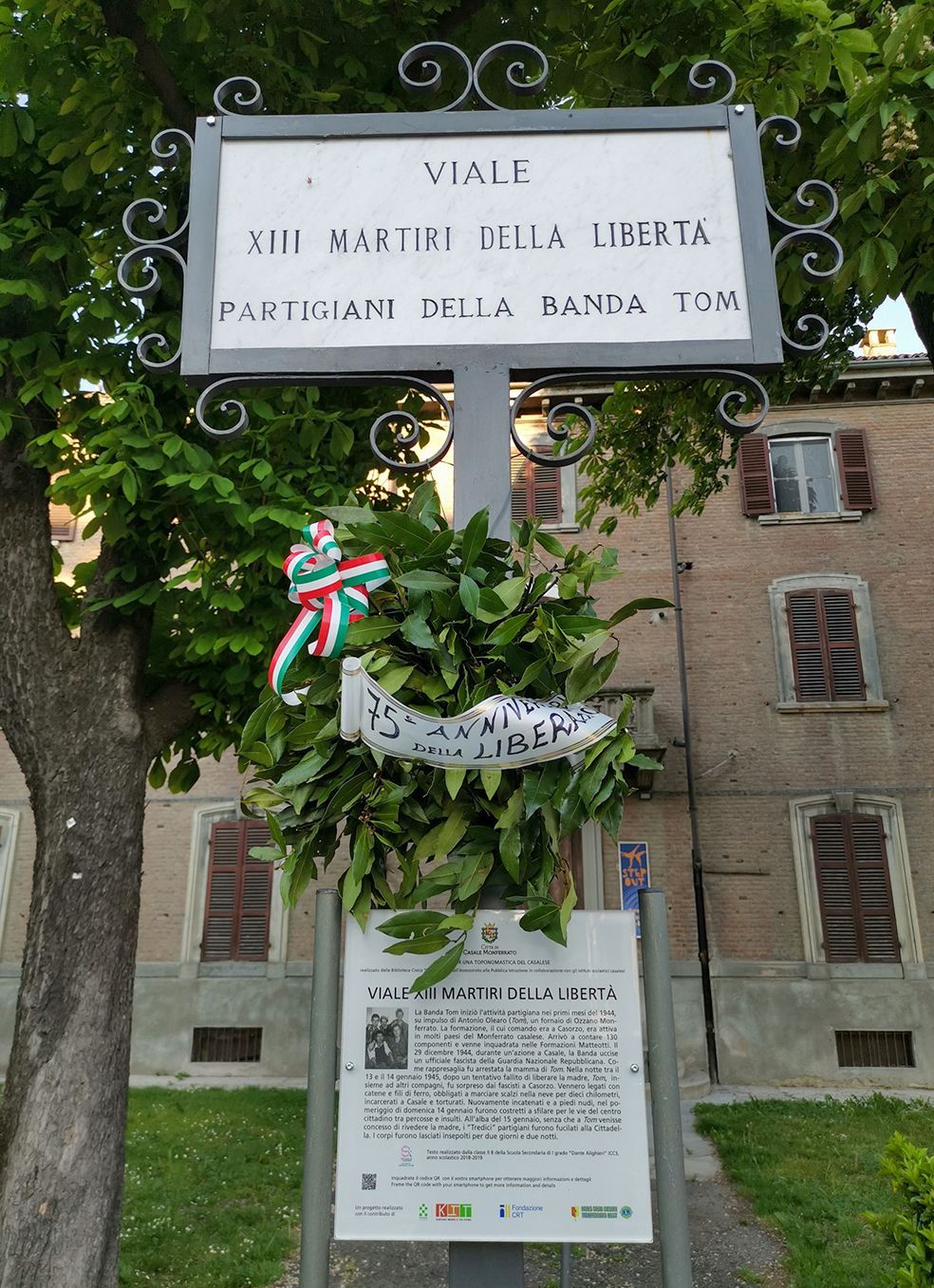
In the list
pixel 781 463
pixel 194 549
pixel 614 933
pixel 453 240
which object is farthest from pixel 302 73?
pixel 781 463

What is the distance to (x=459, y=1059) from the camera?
6.53 ft

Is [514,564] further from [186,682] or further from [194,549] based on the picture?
[186,682]

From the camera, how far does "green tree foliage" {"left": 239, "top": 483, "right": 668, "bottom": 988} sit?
2.03 m

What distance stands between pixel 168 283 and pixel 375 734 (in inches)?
191

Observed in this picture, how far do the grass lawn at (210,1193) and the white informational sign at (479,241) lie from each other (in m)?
6.33

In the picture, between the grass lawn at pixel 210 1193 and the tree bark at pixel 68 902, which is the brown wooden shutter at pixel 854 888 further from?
the tree bark at pixel 68 902

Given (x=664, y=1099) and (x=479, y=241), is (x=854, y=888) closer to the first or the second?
(x=664, y=1099)

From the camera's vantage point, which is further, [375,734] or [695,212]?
[695,212]

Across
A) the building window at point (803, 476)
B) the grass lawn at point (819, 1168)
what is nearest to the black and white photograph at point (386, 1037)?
the grass lawn at point (819, 1168)

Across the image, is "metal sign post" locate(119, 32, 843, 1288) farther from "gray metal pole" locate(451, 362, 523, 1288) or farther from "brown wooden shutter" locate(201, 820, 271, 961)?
"brown wooden shutter" locate(201, 820, 271, 961)

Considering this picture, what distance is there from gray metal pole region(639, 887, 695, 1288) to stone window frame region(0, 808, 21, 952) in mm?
16393

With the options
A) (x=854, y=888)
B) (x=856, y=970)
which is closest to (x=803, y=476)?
(x=854, y=888)

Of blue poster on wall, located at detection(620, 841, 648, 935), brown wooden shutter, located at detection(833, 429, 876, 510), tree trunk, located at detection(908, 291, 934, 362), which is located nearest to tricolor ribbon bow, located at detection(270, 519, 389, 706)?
tree trunk, located at detection(908, 291, 934, 362)

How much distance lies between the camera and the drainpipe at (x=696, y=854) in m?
14.3
